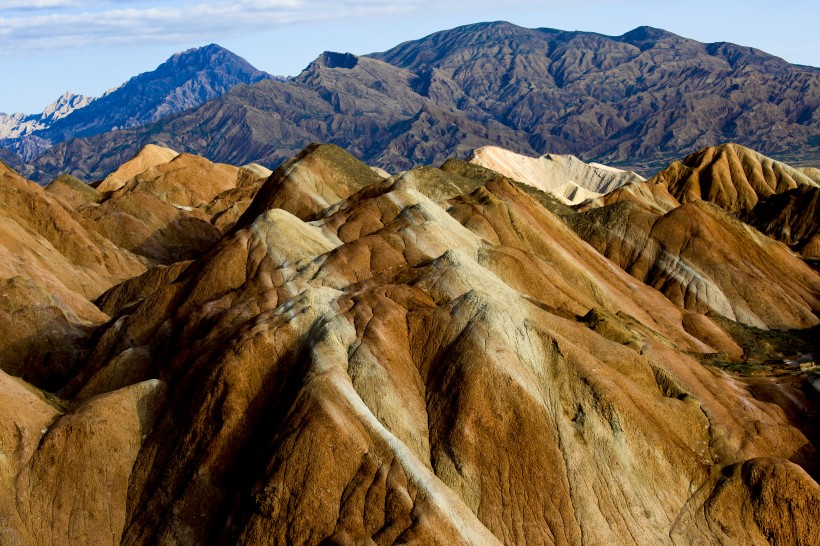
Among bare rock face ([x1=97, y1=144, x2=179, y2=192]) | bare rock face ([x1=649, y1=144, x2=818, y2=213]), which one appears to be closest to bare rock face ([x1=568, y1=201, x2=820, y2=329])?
bare rock face ([x1=649, y1=144, x2=818, y2=213])

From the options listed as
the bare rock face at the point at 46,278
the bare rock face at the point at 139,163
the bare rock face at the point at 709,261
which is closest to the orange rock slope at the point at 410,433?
the bare rock face at the point at 46,278

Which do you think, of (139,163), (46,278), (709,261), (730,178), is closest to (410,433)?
(46,278)

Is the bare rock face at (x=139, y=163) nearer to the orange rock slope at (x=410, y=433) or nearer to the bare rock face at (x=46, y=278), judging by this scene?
the bare rock face at (x=46, y=278)

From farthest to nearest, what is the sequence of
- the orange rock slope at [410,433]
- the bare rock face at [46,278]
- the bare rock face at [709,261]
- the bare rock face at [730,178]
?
the bare rock face at [730,178] < the bare rock face at [709,261] < the bare rock face at [46,278] < the orange rock slope at [410,433]

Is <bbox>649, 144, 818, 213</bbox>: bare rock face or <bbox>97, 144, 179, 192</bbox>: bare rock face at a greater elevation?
<bbox>649, 144, 818, 213</bbox>: bare rock face

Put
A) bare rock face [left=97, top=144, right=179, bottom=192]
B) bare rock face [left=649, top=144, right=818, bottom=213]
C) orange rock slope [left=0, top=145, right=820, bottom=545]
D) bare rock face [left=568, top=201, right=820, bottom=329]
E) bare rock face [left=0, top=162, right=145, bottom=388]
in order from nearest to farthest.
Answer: orange rock slope [left=0, top=145, right=820, bottom=545] → bare rock face [left=0, top=162, right=145, bottom=388] → bare rock face [left=568, top=201, right=820, bottom=329] → bare rock face [left=649, top=144, right=818, bottom=213] → bare rock face [left=97, top=144, right=179, bottom=192]

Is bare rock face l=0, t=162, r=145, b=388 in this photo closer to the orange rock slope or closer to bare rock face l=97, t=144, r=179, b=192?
the orange rock slope

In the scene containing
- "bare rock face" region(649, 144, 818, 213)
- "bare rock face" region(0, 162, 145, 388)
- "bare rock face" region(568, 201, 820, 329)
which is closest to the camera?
"bare rock face" region(0, 162, 145, 388)

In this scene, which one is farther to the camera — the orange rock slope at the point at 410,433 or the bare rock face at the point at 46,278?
the bare rock face at the point at 46,278

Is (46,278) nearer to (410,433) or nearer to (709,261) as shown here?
(410,433)
